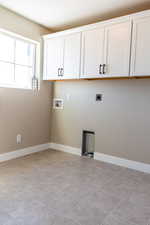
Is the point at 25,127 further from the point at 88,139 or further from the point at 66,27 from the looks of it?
the point at 66,27

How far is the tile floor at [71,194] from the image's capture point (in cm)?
162

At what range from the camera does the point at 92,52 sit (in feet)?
9.55

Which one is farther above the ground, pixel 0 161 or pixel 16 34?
pixel 16 34

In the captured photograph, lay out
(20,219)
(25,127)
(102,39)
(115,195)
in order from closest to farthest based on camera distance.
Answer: (20,219) < (115,195) < (102,39) < (25,127)

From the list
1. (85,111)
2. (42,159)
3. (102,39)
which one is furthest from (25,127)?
(102,39)

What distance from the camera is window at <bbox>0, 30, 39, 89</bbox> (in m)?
3.01

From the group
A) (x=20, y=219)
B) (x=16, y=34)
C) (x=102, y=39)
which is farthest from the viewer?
(x=16, y=34)

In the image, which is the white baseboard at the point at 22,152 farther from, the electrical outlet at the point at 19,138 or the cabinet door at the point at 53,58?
the cabinet door at the point at 53,58

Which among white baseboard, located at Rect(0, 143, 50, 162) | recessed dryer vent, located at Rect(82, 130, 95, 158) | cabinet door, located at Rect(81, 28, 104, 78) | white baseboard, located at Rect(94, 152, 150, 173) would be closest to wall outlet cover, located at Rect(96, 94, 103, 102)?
cabinet door, located at Rect(81, 28, 104, 78)

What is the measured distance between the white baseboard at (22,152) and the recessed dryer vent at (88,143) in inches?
35.1

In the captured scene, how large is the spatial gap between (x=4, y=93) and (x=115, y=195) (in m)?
2.32

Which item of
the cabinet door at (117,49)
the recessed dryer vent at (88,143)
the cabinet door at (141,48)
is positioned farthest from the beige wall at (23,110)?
the cabinet door at (141,48)

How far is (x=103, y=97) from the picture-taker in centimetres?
320

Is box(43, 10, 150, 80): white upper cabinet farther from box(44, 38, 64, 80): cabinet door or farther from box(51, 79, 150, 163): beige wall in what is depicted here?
box(51, 79, 150, 163): beige wall
